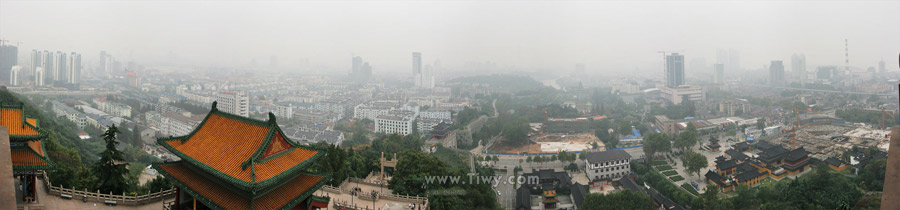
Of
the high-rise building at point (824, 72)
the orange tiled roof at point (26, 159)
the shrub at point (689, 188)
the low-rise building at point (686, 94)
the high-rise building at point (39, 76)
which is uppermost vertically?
the high-rise building at point (824, 72)

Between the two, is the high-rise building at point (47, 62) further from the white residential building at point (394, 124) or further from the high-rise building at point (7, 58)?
the white residential building at point (394, 124)

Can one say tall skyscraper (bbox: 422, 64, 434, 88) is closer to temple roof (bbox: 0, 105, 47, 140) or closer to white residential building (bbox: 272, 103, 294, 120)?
white residential building (bbox: 272, 103, 294, 120)

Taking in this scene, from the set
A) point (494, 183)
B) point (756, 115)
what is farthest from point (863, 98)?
point (494, 183)

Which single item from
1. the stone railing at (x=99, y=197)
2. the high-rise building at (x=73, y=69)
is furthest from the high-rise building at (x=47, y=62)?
the stone railing at (x=99, y=197)

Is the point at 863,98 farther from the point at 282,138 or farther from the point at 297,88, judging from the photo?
the point at 297,88

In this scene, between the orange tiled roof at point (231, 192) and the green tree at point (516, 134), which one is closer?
the orange tiled roof at point (231, 192)

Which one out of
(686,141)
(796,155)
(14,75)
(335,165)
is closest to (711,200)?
(796,155)

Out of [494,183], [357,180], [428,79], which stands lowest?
[494,183]
